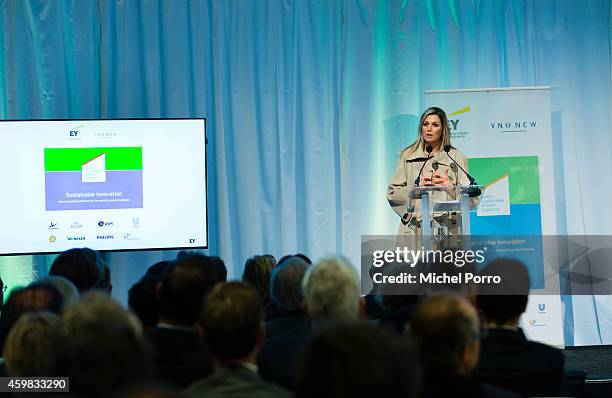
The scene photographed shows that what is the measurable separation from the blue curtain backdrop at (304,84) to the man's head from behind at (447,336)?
4.81m

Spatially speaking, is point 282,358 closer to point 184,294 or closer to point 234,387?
point 184,294

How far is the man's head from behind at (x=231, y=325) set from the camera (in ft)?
6.75

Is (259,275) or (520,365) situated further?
(259,275)

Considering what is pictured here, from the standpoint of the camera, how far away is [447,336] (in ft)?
5.99

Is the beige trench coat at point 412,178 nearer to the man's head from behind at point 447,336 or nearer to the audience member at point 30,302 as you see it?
the audience member at point 30,302

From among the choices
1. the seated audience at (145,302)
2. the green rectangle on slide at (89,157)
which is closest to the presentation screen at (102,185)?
the green rectangle on slide at (89,157)

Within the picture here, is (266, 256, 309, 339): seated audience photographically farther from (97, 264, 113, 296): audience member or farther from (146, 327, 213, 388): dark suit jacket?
(97, 264, 113, 296): audience member

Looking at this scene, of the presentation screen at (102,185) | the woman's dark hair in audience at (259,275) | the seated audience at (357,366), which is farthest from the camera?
the presentation screen at (102,185)

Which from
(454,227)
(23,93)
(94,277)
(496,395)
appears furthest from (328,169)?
(496,395)

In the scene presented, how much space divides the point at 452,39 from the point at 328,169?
1734mm

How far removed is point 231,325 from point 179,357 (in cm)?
49

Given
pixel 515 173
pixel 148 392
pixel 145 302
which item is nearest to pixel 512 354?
pixel 145 302

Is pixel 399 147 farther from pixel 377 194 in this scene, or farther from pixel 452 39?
pixel 452 39

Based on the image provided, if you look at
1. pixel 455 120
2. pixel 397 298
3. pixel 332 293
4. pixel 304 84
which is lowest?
pixel 397 298
